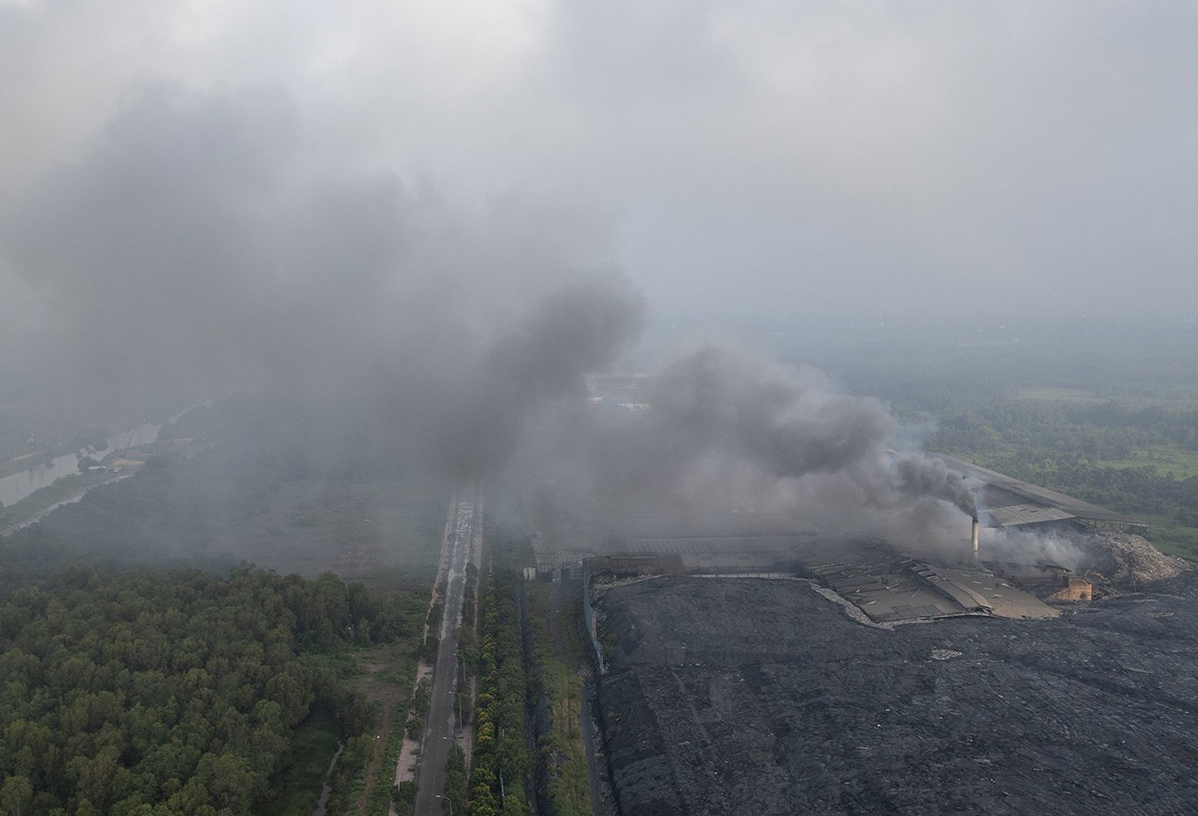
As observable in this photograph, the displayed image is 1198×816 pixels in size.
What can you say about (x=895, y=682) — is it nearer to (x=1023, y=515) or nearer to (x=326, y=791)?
(x=326, y=791)

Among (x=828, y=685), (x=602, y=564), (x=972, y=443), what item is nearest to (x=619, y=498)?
(x=602, y=564)

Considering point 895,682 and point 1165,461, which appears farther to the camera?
point 1165,461

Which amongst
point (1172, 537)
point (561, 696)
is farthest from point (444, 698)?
point (1172, 537)

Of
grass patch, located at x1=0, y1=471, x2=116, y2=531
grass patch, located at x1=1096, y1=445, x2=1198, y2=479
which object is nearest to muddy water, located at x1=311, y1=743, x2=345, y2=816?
grass patch, located at x1=0, y1=471, x2=116, y2=531

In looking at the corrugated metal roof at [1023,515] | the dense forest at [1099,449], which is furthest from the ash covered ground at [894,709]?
the dense forest at [1099,449]

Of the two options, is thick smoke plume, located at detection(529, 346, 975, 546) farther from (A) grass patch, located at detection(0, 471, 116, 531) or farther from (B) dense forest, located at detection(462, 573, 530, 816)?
(A) grass patch, located at detection(0, 471, 116, 531)

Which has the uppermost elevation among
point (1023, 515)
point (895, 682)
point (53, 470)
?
point (53, 470)
